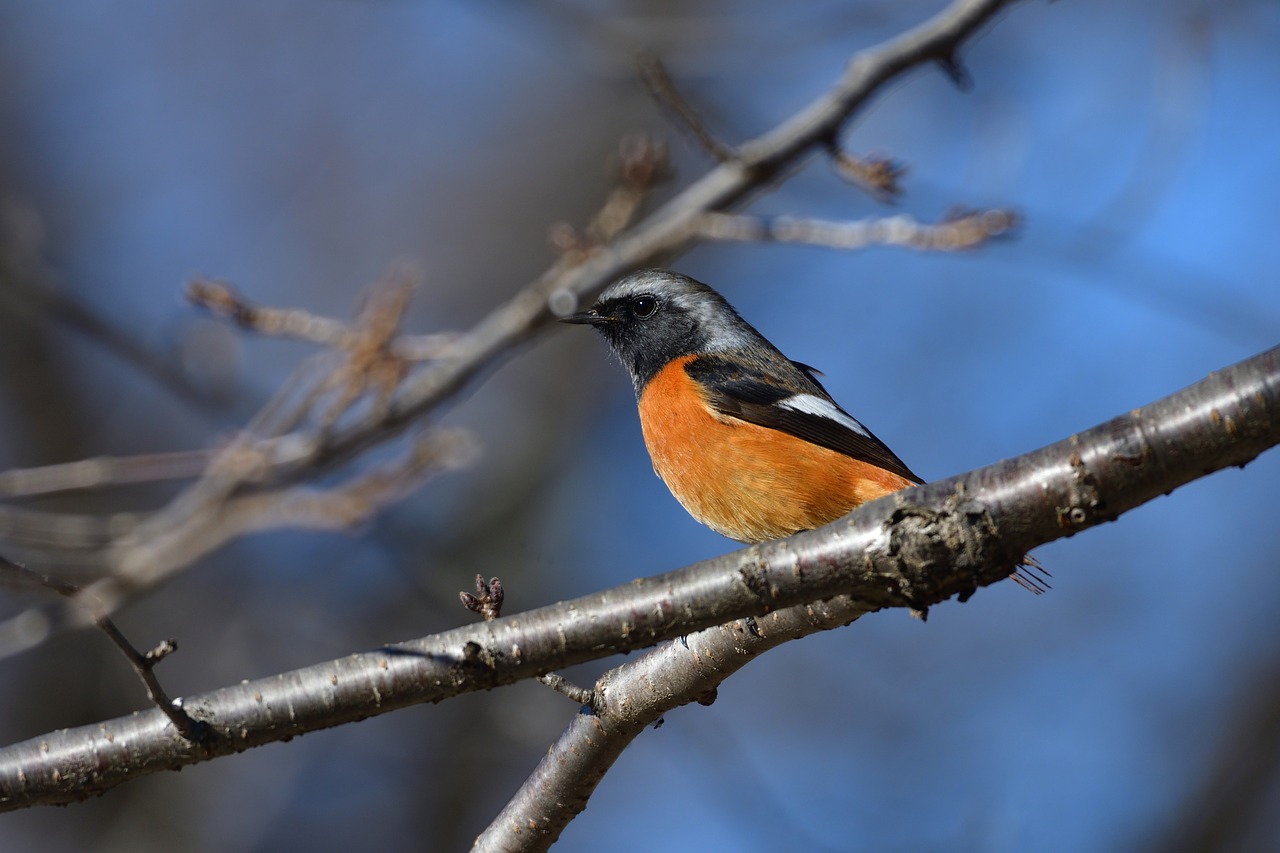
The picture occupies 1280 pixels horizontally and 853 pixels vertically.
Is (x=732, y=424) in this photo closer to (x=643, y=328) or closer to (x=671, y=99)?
(x=643, y=328)

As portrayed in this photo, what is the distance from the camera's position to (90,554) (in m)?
5.37

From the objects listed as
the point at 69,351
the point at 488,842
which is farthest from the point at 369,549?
the point at 488,842

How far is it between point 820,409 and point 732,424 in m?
0.50

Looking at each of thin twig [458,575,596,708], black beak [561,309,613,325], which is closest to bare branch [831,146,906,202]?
black beak [561,309,613,325]

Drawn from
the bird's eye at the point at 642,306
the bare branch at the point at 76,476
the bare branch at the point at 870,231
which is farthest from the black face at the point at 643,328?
the bare branch at the point at 76,476

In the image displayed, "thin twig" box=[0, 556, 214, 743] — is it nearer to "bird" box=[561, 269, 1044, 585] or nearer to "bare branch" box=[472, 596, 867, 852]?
"bare branch" box=[472, 596, 867, 852]

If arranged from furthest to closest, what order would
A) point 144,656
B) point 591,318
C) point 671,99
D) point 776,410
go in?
point 591,318 → point 776,410 → point 671,99 → point 144,656

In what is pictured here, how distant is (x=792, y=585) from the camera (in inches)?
104

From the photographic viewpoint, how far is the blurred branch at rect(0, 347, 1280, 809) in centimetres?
240

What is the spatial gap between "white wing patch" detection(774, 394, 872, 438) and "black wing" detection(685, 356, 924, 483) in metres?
0.01

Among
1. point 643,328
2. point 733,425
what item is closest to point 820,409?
point 733,425

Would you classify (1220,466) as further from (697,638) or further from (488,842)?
(488,842)

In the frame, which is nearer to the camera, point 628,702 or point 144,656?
point 144,656

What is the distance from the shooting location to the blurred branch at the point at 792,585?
94.4 inches
